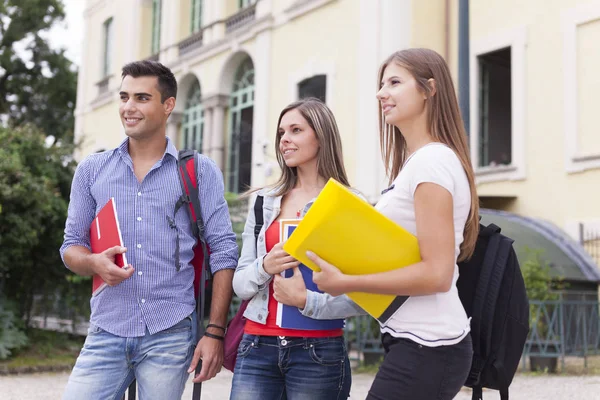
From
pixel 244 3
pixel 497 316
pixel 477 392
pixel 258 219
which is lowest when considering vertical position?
pixel 477 392

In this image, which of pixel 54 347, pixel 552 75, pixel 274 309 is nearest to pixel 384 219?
pixel 274 309

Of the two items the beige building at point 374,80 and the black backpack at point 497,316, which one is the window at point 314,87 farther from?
the black backpack at point 497,316

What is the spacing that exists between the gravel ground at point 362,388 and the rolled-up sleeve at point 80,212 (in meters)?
4.44

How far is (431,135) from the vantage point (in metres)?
2.38

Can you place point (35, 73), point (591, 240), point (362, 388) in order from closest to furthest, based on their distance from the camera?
1. point (362, 388)
2. point (591, 240)
3. point (35, 73)

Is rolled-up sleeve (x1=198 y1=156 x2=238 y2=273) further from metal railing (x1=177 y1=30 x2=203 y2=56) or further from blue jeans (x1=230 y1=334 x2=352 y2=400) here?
metal railing (x1=177 y1=30 x2=203 y2=56)

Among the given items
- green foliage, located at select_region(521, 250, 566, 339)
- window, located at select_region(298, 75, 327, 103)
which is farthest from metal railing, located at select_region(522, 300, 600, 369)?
window, located at select_region(298, 75, 327, 103)

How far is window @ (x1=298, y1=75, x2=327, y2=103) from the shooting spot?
15.0 meters

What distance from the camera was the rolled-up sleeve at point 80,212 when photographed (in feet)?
9.87

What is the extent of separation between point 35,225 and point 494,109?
895 cm

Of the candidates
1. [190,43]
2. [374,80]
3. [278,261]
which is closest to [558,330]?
[374,80]

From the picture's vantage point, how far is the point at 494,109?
14.2 m

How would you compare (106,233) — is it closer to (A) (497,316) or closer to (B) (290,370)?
(B) (290,370)

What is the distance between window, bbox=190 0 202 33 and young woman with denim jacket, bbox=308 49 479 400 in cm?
1829
